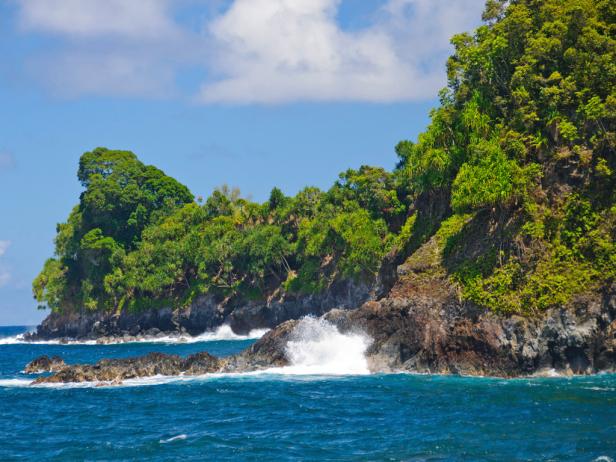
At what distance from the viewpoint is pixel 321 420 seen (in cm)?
3250

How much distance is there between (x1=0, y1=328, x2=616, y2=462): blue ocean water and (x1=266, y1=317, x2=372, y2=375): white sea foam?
2.60 meters

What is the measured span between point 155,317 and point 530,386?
72.2 m

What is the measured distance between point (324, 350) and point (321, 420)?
16.6 metres

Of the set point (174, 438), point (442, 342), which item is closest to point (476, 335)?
point (442, 342)

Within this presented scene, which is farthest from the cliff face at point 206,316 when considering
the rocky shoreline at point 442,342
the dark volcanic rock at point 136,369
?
the dark volcanic rock at point 136,369

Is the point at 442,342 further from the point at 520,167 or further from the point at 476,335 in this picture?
the point at 520,167

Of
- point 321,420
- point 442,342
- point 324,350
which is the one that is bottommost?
point 321,420

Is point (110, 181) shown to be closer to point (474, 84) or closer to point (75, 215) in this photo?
point (75, 215)

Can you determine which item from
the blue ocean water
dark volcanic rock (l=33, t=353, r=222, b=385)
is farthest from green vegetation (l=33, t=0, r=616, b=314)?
dark volcanic rock (l=33, t=353, r=222, b=385)

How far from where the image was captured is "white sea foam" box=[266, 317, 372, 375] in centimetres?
4719

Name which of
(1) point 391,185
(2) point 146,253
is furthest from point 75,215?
(1) point 391,185

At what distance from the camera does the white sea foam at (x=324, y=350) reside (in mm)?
47188

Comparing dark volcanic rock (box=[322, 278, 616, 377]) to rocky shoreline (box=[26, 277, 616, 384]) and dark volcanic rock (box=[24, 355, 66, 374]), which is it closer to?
rocky shoreline (box=[26, 277, 616, 384])

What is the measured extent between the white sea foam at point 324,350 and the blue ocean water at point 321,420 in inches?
102
